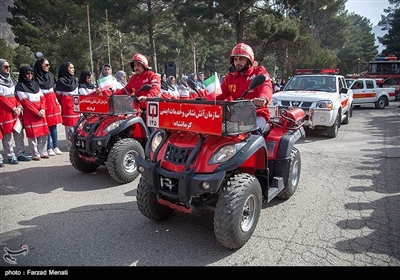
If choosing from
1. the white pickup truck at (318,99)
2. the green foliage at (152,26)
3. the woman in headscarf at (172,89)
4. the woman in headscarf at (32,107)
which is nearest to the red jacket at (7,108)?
the woman in headscarf at (32,107)

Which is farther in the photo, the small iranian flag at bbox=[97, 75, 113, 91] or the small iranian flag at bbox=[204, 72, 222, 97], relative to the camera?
the small iranian flag at bbox=[97, 75, 113, 91]

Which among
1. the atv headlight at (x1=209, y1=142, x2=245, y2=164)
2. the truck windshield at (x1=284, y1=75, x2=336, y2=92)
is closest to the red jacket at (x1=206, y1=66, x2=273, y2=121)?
the atv headlight at (x1=209, y1=142, x2=245, y2=164)

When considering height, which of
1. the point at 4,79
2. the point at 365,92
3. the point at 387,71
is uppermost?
the point at 387,71

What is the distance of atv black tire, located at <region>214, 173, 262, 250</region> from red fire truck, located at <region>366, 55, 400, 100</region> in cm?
2346

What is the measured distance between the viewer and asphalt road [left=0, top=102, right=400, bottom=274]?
3.13m

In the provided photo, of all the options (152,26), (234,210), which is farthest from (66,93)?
(152,26)

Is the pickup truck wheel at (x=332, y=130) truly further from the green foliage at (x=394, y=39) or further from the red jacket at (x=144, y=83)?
the green foliage at (x=394, y=39)

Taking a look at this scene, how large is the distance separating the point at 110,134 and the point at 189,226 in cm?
241

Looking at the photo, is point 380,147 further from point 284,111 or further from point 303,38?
point 303,38

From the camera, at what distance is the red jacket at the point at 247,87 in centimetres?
402

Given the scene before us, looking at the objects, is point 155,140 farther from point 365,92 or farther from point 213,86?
point 365,92

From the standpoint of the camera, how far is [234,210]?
2980 millimetres

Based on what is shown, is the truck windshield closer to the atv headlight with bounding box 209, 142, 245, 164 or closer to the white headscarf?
the atv headlight with bounding box 209, 142, 245, 164
